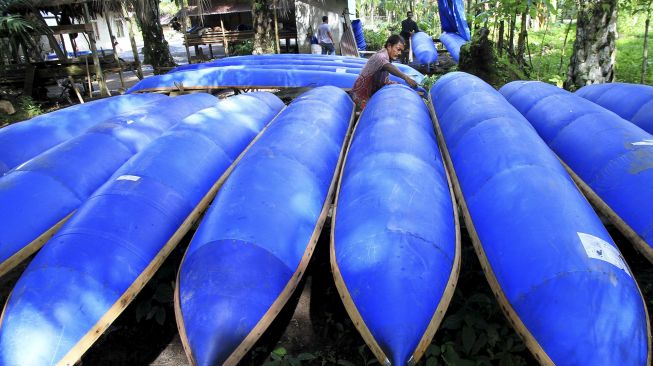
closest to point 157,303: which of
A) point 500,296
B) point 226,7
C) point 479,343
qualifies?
point 479,343

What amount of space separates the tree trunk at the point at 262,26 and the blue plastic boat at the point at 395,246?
1178 centimetres

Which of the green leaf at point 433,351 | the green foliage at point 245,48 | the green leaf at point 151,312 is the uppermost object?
the green foliage at point 245,48

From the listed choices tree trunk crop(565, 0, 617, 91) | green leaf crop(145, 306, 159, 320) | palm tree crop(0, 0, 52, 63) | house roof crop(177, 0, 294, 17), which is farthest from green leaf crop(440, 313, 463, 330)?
house roof crop(177, 0, 294, 17)

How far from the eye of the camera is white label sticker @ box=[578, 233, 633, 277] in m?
2.50

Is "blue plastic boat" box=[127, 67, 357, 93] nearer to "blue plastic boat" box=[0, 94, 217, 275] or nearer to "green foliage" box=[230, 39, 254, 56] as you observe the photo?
"blue plastic boat" box=[0, 94, 217, 275]

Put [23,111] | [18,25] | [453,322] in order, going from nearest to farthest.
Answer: [453,322] < [18,25] < [23,111]

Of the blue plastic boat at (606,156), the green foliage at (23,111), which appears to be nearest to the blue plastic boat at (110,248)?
the blue plastic boat at (606,156)

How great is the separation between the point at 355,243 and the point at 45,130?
15.3ft

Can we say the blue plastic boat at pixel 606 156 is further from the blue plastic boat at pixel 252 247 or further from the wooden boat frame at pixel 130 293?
the wooden boat frame at pixel 130 293

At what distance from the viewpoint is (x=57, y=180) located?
3.89 metres

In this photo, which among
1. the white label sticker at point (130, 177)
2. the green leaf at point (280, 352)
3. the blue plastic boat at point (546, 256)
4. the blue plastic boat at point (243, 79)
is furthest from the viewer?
the blue plastic boat at point (243, 79)

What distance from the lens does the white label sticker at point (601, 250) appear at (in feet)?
8.19

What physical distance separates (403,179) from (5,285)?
3810 millimetres

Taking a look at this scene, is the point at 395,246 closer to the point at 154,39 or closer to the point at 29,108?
the point at 29,108
